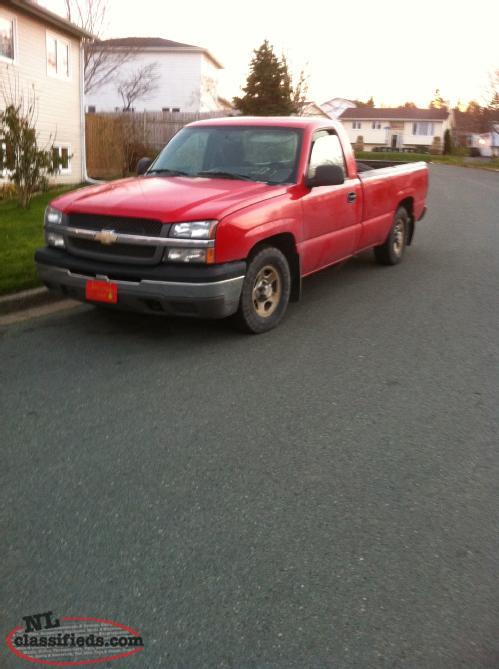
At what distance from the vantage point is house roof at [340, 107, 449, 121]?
9256 cm

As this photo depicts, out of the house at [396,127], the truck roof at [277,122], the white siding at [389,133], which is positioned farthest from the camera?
the white siding at [389,133]

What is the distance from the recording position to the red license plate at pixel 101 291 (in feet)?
18.0

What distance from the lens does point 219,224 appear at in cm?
538

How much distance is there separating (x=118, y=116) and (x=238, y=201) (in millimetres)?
21051

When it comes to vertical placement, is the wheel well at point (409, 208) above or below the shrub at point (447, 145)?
below

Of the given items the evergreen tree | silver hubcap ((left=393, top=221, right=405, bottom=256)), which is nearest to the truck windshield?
silver hubcap ((left=393, top=221, right=405, bottom=256))

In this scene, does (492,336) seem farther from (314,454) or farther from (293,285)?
(314,454)

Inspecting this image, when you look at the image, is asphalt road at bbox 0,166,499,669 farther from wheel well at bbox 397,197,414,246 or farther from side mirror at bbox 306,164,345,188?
wheel well at bbox 397,197,414,246

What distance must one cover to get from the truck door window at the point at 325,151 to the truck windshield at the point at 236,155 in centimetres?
20

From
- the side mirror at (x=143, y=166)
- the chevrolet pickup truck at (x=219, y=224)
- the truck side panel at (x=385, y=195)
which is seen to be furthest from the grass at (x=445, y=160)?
the chevrolet pickup truck at (x=219, y=224)

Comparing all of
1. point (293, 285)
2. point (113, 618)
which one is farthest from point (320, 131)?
point (113, 618)

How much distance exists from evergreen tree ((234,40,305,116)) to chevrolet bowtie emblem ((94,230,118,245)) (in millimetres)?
39107

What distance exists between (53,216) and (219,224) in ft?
5.14

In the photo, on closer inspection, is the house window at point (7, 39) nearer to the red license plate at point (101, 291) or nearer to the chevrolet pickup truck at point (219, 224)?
the chevrolet pickup truck at point (219, 224)
